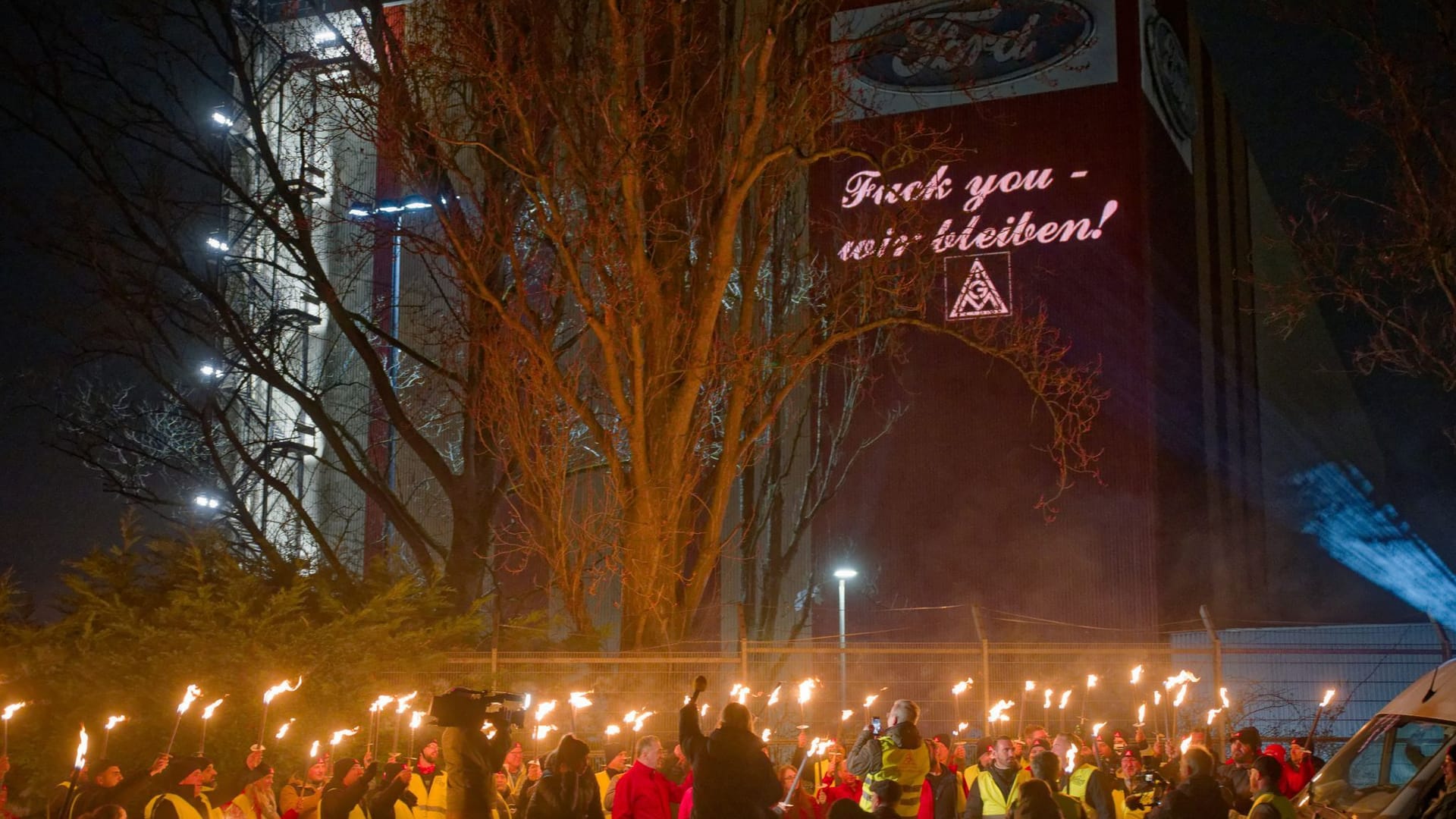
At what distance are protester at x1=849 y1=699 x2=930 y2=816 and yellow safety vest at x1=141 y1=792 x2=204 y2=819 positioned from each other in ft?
15.2

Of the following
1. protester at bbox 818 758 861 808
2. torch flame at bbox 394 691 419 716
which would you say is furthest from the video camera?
torch flame at bbox 394 691 419 716

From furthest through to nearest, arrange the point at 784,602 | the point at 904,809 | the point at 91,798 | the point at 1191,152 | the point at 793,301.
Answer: the point at 1191,152 < the point at 784,602 < the point at 793,301 < the point at 904,809 < the point at 91,798

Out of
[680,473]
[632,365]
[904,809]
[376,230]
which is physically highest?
[376,230]

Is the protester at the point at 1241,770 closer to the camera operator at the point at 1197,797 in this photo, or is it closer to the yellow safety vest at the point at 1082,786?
the yellow safety vest at the point at 1082,786

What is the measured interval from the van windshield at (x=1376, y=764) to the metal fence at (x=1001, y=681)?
5.73 meters

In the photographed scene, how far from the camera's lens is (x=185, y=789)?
8992 mm

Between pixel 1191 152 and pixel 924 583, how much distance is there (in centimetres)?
1497

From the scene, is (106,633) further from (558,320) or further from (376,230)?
(558,320)

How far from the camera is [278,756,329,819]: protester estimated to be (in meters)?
10.0

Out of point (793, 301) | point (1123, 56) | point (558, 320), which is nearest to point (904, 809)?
point (558, 320)

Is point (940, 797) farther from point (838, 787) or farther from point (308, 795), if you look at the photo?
point (308, 795)

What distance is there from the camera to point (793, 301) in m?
24.5

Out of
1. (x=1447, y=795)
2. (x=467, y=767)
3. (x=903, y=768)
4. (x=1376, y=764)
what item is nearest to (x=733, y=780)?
(x=467, y=767)

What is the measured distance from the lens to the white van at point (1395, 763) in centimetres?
884
